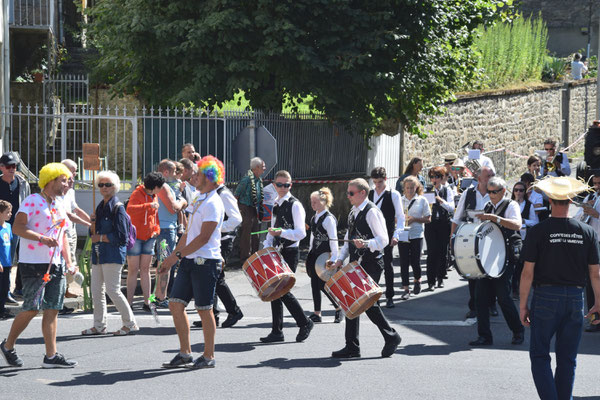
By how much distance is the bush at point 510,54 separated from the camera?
1178 inches

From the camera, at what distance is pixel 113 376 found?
8.23 meters

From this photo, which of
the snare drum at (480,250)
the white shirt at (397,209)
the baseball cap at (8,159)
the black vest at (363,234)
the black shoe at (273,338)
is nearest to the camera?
the black vest at (363,234)

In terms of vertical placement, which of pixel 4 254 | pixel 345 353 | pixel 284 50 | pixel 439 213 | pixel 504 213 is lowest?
pixel 345 353

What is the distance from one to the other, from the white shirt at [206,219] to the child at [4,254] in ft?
11.7

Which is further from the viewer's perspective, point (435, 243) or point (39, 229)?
point (435, 243)

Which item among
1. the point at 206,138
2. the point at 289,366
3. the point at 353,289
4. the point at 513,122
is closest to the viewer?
the point at 289,366

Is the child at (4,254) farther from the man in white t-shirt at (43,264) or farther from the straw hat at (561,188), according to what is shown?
the straw hat at (561,188)

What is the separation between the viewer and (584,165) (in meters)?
17.9

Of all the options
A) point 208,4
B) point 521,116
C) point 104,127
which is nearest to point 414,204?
point 208,4

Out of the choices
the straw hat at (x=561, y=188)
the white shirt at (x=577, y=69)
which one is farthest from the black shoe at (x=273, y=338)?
the white shirt at (x=577, y=69)

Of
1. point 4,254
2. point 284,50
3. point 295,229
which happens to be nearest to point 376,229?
point 295,229

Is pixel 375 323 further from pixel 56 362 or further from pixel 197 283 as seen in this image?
pixel 56 362

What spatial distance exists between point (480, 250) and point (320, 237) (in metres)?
1.88

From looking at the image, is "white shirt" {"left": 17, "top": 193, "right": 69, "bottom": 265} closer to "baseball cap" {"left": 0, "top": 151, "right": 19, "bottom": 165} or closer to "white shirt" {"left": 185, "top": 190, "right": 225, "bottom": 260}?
"white shirt" {"left": 185, "top": 190, "right": 225, "bottom": 260}
